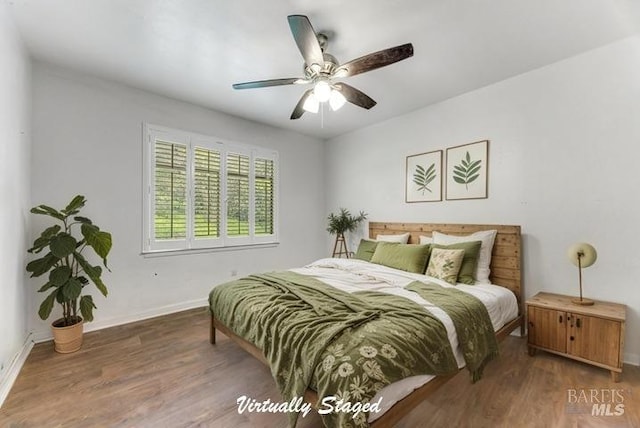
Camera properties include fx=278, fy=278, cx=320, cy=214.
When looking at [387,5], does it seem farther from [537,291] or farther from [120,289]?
[120,289]

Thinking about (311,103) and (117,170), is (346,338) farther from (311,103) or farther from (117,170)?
(117,170)

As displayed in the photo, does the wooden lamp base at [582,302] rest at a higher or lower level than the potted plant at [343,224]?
lower

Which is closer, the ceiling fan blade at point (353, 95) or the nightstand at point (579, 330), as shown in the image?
the nightstand at point (579, 330)

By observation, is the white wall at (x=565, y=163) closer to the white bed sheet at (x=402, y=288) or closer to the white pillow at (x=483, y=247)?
the white pillow at (x=483, y=247)

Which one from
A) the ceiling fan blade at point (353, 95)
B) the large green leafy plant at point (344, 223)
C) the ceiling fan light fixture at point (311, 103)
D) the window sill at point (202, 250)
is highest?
the ceiling fan blade at point (353, 95)

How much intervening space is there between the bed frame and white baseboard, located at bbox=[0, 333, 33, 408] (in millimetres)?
1416

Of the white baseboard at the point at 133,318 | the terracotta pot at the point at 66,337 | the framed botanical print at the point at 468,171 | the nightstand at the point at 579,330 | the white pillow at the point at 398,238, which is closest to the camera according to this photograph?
the nightstand at the point at 579,330

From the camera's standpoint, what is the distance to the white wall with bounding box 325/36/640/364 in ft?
8.03

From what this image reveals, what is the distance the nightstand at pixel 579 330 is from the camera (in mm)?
2174

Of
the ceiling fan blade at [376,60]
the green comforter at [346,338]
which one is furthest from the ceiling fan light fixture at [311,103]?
the green comforter at [346,338]

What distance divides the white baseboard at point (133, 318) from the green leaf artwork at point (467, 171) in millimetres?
3834

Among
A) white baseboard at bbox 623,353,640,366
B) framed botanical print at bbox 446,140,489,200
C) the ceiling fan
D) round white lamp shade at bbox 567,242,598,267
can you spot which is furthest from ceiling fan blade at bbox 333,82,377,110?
white baseboard at bbox 623,353,640,366

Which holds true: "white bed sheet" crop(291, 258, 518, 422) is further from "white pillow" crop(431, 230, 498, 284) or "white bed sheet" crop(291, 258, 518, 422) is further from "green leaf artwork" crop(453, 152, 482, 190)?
"green leaf artwork" crop(453, 152, 482, 190)

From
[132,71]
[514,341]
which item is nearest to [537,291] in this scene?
[514,341]
